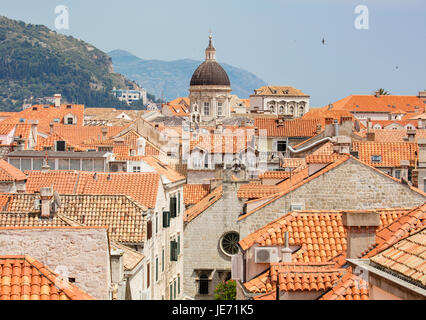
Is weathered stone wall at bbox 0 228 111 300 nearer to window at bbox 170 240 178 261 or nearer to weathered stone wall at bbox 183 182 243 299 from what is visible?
window at bbox 170 240 178 261

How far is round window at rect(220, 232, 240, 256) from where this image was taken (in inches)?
1727

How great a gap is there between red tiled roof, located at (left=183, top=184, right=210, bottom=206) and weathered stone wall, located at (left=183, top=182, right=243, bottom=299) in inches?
319

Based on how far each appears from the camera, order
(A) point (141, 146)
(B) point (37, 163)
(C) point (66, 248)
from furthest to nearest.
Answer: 1. (A) point (141, 146)
2. (B) point (37, 163)
3. (C) point (66, 248)

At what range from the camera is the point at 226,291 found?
132 feet

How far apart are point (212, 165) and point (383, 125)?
72.8 metres

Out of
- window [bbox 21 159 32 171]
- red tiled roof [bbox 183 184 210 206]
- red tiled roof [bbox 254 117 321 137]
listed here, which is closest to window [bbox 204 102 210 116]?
red tiled roof [bbox 254 117 321 137]

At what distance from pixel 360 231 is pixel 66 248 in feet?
21.2

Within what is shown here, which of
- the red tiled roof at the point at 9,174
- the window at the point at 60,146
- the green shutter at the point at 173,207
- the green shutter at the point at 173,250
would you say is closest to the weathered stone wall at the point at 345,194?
the green shutter at the point at 173,250

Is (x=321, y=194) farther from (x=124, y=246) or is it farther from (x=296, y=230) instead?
(x=124, y=246)

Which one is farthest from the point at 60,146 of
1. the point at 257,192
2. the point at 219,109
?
the point at 219,109

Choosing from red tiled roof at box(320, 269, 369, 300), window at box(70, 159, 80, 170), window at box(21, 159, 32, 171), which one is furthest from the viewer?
window at box(21, 159, 32, 171)

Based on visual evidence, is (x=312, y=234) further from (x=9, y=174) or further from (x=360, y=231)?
(x=9, y=174)

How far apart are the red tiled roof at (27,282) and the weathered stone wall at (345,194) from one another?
573 inches
